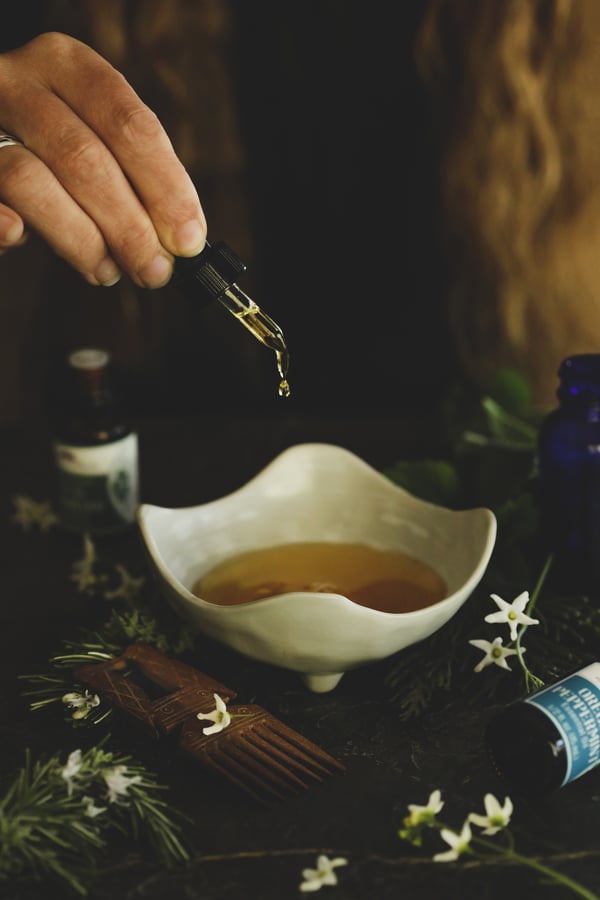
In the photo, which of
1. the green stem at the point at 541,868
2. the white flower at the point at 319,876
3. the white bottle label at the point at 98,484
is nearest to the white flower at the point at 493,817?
the green stem at the point at 541,868

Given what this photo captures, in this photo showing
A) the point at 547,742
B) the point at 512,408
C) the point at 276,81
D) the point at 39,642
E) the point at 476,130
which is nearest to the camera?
the point at 547,742

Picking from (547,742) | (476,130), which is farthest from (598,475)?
(476,130)

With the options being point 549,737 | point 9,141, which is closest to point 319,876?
point 549,737

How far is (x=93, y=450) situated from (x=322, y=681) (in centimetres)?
47

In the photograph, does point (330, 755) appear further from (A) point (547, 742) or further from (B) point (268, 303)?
(B) point (268, 303)

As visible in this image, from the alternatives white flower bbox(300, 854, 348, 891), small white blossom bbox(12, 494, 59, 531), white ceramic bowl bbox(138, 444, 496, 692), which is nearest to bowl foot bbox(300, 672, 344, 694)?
white ceramic bowl bbox(138, 444, 496, 692)

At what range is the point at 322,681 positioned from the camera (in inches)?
37.0

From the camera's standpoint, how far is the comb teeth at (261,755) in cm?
82

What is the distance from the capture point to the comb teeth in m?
0.82

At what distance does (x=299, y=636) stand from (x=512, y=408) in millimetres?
778

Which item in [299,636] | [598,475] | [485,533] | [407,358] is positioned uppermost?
[299,636]

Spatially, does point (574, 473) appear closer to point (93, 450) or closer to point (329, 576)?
point (329, 576)

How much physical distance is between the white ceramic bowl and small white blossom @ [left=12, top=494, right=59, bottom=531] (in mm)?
333

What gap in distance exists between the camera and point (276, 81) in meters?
2.19
